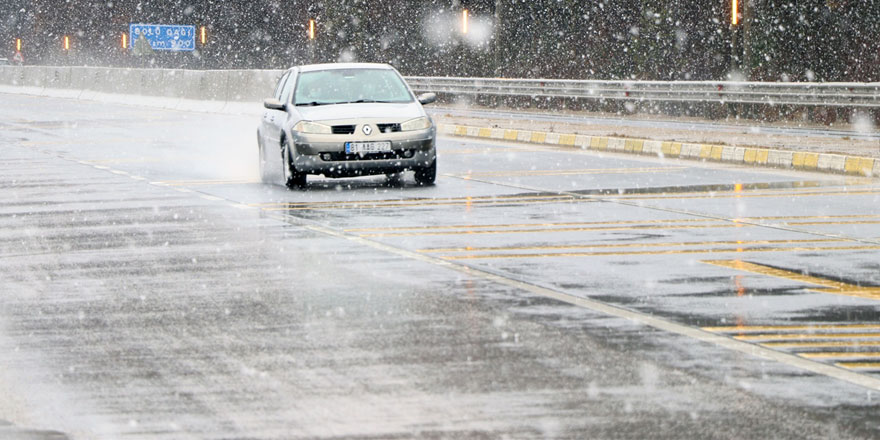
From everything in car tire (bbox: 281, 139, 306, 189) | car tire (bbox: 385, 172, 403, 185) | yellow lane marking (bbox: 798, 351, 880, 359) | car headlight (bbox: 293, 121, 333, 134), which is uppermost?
yellow lane marking (bbox: 798, 351, 880, 359)

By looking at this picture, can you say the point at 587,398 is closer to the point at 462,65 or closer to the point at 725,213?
the point at 725,213

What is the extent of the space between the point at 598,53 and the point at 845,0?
40.6ft

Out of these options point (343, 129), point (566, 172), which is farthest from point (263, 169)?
point (566, 172)

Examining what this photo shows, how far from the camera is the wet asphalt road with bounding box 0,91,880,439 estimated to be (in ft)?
21.4

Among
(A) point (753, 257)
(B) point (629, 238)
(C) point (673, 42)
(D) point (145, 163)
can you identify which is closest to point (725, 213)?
(B) point (629, 238)

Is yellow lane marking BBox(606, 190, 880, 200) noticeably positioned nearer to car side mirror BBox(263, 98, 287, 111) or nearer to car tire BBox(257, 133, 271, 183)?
car side mirror BBox(263, 98, 287, 111)

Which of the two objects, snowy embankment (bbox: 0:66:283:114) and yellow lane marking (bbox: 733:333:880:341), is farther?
snowy embankment (bbox: 0:66:283:114)

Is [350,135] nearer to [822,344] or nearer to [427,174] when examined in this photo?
[427,174]

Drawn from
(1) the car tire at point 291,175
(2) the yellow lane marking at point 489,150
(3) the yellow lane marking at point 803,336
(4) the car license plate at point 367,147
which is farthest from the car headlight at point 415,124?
(3) the yellow lane marking at point 803,336

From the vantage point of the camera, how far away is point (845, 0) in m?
36.4

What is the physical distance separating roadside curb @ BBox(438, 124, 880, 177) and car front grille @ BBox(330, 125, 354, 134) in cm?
653

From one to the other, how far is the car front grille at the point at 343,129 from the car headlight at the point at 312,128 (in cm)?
5

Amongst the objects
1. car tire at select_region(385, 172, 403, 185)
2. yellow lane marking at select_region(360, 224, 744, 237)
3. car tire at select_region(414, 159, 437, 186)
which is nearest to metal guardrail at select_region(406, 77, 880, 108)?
car tire at select_region(385, 172, 403, 185)

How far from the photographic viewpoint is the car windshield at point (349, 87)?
19.5m
